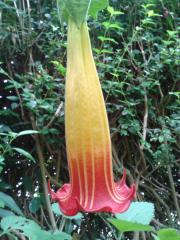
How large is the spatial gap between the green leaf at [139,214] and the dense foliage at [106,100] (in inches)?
16.9

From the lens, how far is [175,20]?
176 cm

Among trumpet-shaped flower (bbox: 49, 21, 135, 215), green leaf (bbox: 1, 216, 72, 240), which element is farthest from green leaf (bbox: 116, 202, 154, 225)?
trumpet-shaped flower (bbox: 49, 21, 135, 215)

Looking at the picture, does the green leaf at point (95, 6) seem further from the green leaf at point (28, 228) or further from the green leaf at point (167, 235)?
the green leaf at point (28, 228)

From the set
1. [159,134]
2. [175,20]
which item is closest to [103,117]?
[159,134]

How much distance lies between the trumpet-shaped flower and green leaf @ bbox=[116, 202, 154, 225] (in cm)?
39

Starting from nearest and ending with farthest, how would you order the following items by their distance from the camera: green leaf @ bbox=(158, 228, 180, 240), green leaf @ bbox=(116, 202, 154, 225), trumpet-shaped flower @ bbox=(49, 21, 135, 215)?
trumpet-shaped flower @ bbox=(49, 21, 135, 215), green leaf @ bbox=(158, 228, 180, 240), green leaf @ bbox=(116, 202, 154, 225)

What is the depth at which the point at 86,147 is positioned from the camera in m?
0.54

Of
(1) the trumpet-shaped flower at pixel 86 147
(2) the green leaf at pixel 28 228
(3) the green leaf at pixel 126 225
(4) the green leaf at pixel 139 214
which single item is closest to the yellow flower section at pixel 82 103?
(1) the trumpet-shaped flower at pixel 86 147

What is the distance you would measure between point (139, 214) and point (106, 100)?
0.62 metres

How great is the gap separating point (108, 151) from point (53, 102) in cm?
89

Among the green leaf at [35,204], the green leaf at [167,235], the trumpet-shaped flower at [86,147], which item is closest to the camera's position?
the trumpet-shaped flower at [86,147]

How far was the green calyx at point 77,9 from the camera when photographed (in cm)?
56

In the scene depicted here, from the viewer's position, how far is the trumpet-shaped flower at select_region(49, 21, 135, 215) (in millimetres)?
531

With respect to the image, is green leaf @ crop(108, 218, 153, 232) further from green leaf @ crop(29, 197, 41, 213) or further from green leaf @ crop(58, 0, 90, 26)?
green leaf @ crop(29, 197, 41, 213)
